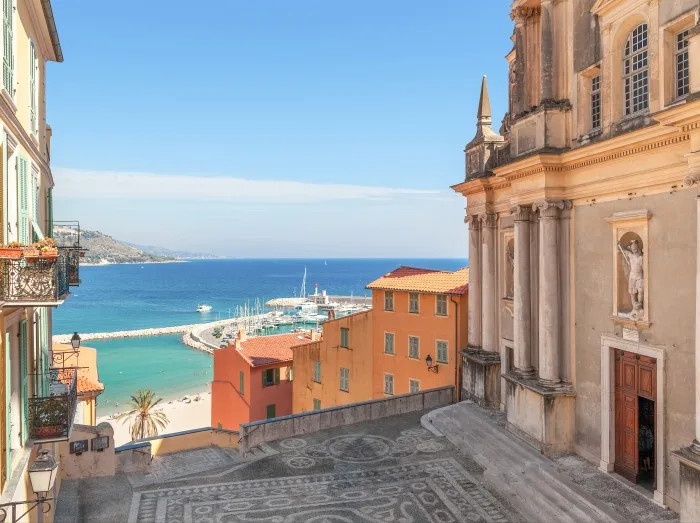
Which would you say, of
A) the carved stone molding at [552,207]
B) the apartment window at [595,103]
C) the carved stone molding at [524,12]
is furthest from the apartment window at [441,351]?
the carved stone molding at [524,12]

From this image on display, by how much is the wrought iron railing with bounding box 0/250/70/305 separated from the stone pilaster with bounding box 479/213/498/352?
13896mm

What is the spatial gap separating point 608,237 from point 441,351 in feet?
42.4

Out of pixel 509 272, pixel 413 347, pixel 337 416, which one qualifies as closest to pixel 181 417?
pixel 413 347

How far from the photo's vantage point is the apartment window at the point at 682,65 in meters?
11.1

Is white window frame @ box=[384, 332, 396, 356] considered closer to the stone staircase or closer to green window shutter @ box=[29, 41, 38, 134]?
the stone staircase

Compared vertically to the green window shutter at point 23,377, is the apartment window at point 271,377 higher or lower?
lower

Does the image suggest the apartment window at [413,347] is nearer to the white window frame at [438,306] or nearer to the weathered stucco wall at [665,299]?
the white window frame at [438,306]

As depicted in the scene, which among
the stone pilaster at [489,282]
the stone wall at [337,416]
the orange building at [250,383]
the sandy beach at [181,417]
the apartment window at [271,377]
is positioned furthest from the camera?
the sandy beach at [181,417]

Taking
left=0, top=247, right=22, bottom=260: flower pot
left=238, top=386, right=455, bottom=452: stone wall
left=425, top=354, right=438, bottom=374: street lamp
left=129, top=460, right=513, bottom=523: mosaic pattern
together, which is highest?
left=0, top=247, right=22, bottom=260: flower pot

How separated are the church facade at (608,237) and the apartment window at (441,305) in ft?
21.6

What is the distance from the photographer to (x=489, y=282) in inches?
761

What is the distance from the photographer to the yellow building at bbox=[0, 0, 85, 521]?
896 cm

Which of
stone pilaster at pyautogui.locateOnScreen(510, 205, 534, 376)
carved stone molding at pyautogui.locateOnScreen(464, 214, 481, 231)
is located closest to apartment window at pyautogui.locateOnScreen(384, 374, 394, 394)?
carved stone molding at pyautogui.locateOnScreen(464, 214, 481, 231)

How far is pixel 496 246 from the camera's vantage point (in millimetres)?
19328
